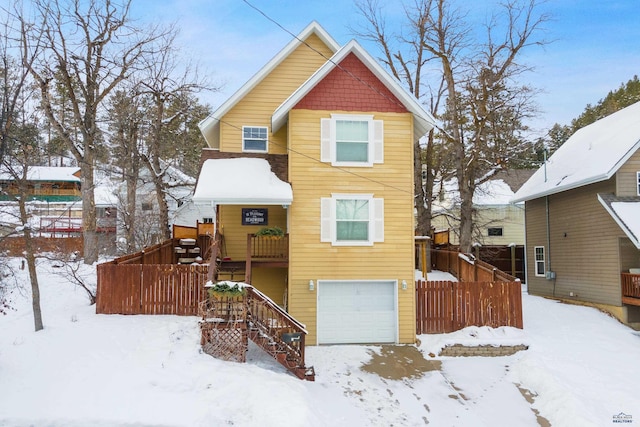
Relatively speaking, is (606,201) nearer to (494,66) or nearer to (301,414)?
(494,66)

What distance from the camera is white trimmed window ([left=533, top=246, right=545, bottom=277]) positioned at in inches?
788

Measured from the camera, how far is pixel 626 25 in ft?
73.4

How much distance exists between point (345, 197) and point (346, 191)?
6.9 inches

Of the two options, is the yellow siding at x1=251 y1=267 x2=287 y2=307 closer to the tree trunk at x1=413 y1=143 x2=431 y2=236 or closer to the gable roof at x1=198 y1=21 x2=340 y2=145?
the gable roof at x1=198 y1=21 x2=340 y2=145

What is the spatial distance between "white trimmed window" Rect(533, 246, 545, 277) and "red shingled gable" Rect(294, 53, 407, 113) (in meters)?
11.2

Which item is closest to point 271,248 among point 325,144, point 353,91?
point 325,144

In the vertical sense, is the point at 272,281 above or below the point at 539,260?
below

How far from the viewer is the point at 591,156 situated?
17.2 metres

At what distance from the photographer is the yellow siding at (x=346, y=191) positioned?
12688 mm

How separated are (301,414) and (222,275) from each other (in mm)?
8105

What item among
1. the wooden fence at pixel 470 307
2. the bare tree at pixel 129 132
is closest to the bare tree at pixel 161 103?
the bare tree at pixel 129 132

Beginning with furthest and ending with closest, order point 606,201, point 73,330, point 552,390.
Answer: point 606,201
point 73,330
point 552,390

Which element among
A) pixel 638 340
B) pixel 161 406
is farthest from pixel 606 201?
pixel 161 406

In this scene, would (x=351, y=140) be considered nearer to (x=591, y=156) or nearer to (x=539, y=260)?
(x=591, y=156)
